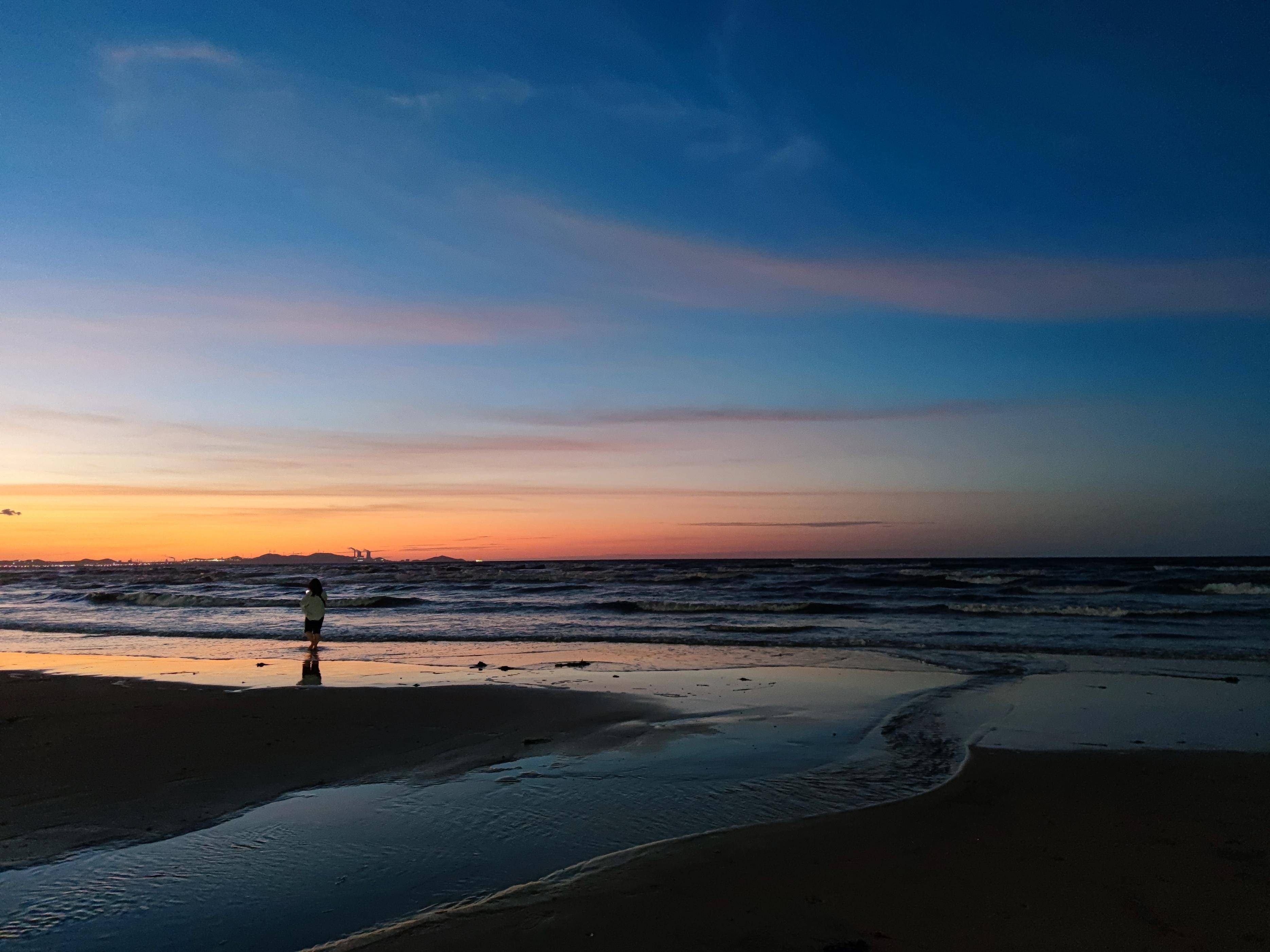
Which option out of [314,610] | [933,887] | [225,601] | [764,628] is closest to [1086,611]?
[764,628]

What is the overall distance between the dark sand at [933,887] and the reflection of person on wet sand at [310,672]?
9147 mm

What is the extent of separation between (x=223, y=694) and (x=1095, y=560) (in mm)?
112732

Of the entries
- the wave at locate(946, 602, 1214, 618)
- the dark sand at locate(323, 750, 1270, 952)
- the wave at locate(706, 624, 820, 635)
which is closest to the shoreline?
the dark sand at locate(323, 750, 1270, 952)

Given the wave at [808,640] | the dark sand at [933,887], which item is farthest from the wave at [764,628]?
the dark sand at [933,887]

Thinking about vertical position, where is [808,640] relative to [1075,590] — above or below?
above

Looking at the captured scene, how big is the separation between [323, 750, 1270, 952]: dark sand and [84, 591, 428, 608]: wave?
97.6 feet

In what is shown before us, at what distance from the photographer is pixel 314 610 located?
58.6 feet

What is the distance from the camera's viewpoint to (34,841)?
5367mm

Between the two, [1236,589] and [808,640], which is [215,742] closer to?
[808,640]

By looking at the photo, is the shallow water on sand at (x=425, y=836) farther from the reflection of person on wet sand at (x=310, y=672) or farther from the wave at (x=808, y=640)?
the wave at (x=808, y=640)

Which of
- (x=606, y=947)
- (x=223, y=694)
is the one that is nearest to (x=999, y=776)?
(x=606, y=947)

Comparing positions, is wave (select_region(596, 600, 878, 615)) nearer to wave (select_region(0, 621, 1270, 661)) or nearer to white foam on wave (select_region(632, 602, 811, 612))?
→ white foam on wave (select_region(632, 602, 811, 612))

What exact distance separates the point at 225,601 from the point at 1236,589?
48623 millimetres

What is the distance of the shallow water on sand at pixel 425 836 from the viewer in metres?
4.11
